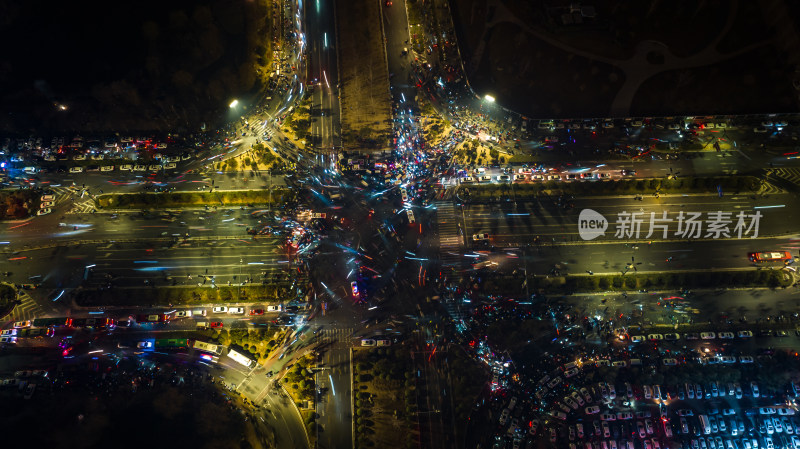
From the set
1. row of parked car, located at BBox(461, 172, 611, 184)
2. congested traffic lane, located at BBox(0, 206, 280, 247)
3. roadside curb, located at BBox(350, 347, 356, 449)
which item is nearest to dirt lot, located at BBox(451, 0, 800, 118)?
row of parked car, located at BBox(461, 172, 611, 184)

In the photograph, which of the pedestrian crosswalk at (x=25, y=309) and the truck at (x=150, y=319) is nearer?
the truck at (x=150, y=319)

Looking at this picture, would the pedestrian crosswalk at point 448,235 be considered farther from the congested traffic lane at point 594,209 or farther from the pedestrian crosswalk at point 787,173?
the pedestrian crosswalk at point 787,173

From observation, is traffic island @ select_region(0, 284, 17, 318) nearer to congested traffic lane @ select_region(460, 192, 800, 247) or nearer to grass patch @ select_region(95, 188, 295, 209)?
grass patch @ select_region(95, 188, 295, 209)

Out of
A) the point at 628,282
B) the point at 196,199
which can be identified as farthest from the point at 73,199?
the point at 628,282

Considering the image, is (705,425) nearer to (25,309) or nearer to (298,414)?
(298,414)

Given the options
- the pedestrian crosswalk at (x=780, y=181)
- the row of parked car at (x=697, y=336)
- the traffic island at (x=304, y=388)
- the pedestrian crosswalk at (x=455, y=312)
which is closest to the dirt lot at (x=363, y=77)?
the pedestrian crosswalk at (x=455, y=312)

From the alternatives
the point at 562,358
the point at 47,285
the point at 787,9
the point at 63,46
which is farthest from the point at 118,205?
the point at 787,9
